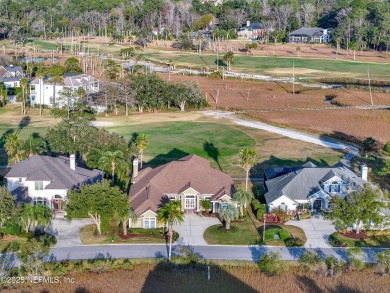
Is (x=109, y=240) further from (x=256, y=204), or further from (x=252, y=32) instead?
(x=252, y=32)

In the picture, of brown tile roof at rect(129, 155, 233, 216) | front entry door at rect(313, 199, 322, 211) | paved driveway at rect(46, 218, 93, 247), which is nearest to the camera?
paved driveway at rect(46, 218, 93, 247)

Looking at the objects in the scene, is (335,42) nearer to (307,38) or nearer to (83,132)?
(307,38)

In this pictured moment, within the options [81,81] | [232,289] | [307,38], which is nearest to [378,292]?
[232,289]

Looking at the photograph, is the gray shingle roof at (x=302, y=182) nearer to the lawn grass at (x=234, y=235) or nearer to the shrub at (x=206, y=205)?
the lawn grass at (x=234, y=235)

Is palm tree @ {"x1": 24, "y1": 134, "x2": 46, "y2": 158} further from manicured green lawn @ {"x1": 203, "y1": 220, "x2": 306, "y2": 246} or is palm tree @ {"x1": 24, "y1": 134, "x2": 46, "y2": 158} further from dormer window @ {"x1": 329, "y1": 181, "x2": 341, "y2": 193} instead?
dormer window @ {"x1": 329, "y1": 181, "x2": 341, "y2": 193}

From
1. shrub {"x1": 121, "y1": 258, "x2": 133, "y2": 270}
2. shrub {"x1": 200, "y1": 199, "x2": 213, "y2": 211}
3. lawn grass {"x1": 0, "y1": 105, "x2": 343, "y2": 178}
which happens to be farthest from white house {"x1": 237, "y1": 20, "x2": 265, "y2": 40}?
shrub {"x1": 121, "y1": 258, "x2": 133, "y2": 270}

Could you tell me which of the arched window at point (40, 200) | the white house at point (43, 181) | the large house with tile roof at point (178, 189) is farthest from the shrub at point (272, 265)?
the arched window at point (40, 200)

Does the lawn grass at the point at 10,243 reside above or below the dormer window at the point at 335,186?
below
